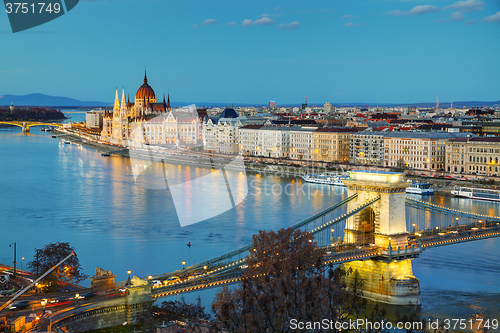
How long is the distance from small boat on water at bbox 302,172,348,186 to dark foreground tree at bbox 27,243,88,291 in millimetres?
14848

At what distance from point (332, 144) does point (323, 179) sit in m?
7.39

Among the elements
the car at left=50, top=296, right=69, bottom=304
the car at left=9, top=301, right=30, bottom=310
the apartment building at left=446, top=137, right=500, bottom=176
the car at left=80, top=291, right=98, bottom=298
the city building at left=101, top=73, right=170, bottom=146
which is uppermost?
the city building at left=101, top=73, right=170, bottom=146

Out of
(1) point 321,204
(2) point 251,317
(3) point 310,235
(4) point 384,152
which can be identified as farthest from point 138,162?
(2) point 251,317

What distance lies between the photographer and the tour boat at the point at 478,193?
20.0m

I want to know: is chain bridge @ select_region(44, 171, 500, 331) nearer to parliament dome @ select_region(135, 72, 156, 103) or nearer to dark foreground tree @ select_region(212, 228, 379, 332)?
dark foreground tree @ select_region(212, 228, 379, 332)

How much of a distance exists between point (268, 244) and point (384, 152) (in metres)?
21.2

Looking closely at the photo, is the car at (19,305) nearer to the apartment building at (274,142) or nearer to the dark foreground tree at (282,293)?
the dark foreground tree at (282,293)

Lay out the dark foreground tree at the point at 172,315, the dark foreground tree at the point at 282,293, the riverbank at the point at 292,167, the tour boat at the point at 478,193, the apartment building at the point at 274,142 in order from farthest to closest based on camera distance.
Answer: the apartment building at the point at 274,142, the riverbank at the point at 292,167, the tour boat at the point at 478,193, the dark foreground tree at the point at 172,315, the dark foreground tree at the point at 282,293

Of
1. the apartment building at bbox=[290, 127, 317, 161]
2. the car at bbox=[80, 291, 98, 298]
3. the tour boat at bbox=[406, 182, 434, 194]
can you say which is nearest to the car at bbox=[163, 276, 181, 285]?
the car at bbox=[80, 291, 98, 298]

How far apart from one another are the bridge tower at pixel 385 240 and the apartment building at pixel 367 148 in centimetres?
1922

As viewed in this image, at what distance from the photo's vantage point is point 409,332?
567cm

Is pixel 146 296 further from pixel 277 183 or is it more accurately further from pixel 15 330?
pixel 277 183

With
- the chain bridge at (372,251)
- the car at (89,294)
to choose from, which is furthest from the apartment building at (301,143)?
the car at (89,294)

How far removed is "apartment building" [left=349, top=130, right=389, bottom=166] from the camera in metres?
29.2
